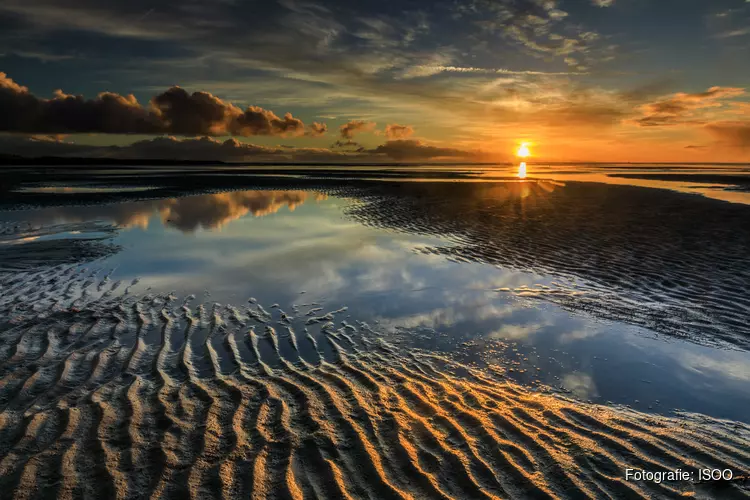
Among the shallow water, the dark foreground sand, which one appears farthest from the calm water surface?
the dark foreground sand

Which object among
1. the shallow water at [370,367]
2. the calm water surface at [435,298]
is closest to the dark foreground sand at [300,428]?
the shallow water at [370,367]

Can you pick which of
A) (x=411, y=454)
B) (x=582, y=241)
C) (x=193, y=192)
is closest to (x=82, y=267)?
(x=411, y=454)

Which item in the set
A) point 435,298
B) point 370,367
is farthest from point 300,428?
point 435,298

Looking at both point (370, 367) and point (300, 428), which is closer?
point (300, 428)

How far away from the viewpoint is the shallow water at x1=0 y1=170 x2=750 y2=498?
4199mm

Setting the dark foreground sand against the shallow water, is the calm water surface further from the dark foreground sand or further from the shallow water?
the dark foreground sand

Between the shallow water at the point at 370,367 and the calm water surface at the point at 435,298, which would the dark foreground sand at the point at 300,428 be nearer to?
the shallow water at the point at 370,367

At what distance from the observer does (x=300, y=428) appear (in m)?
4.87

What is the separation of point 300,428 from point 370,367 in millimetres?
1864

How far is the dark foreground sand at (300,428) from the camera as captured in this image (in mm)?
3961

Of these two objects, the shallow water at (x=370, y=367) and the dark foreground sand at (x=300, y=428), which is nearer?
the dark foreground sand at (x=300, y=428)

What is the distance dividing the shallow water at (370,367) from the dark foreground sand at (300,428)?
28mm

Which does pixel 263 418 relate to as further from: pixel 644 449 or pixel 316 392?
pixel 644 449

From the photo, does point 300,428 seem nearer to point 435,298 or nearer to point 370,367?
point 370,367
